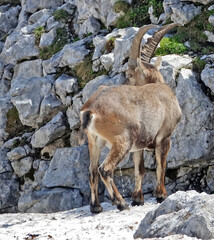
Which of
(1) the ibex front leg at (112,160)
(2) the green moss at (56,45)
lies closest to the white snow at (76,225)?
(1) the ibex front leg at (112,160)

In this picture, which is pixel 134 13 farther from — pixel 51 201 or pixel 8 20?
pixel 8 20

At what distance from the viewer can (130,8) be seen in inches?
601

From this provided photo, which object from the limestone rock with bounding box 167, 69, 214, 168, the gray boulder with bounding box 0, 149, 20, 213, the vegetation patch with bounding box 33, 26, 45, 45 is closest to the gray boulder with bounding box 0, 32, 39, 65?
the vegetation patch with bounding box 33, 26, 45, 45

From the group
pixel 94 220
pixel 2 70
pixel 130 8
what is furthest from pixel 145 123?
pixel 2 70

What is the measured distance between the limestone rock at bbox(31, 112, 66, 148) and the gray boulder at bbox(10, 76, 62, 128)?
1.98 feet

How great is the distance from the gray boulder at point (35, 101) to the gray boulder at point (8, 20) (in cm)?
745

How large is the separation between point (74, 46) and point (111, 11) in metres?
1.87

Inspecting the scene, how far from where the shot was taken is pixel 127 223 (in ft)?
23.1

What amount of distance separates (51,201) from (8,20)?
42.5 feet

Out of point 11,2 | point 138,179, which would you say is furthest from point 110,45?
point 11,2

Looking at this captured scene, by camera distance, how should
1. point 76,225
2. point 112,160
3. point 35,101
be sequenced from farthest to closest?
point 35,101
point 112,160
point 76,225

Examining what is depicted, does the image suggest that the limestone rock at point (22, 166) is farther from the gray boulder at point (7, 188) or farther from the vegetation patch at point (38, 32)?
the vegetation patch at point (38, 32)

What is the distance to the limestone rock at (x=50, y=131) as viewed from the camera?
13.5m

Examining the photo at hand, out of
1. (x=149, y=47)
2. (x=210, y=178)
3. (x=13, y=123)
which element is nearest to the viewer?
(x=210, y=178)
